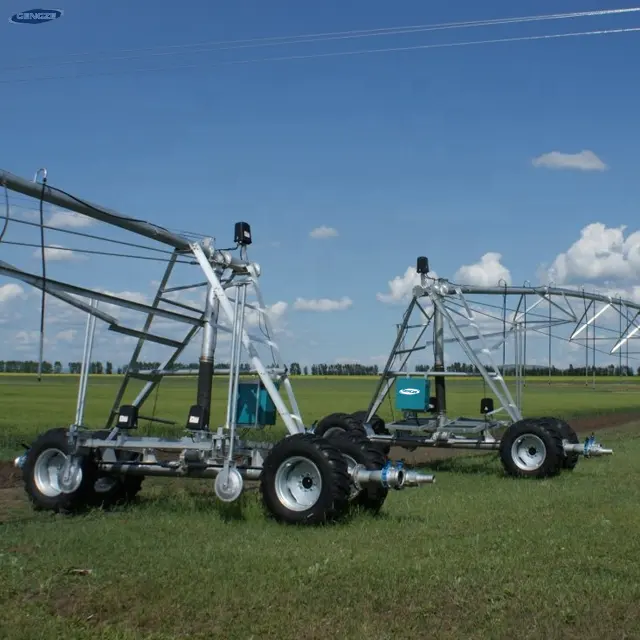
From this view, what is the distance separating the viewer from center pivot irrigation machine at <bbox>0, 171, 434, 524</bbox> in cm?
1096

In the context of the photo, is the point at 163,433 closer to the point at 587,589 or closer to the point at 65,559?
the point at 65,559

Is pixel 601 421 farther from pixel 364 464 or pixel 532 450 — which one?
pixel 364 464

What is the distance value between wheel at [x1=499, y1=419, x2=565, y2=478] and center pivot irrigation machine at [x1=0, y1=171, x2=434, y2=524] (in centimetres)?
589

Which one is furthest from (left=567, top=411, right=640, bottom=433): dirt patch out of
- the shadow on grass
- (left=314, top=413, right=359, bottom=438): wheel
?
the shadow on grass

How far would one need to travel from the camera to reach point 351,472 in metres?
11.3

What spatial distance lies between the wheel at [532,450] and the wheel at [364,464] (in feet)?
21.1

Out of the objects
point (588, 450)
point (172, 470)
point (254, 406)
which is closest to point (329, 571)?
point (172, 470)

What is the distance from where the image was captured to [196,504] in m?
12.7

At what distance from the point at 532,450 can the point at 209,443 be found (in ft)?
27.7

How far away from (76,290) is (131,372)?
265 cm

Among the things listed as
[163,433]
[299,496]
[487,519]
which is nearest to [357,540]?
[299,496]

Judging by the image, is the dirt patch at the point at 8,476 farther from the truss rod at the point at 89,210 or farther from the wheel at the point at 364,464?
the wheel at the point at 364,464

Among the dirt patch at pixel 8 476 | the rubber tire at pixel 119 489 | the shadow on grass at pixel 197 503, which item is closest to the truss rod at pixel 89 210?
the rubber tire at pixel 119 489

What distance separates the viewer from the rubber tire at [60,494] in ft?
41.1
